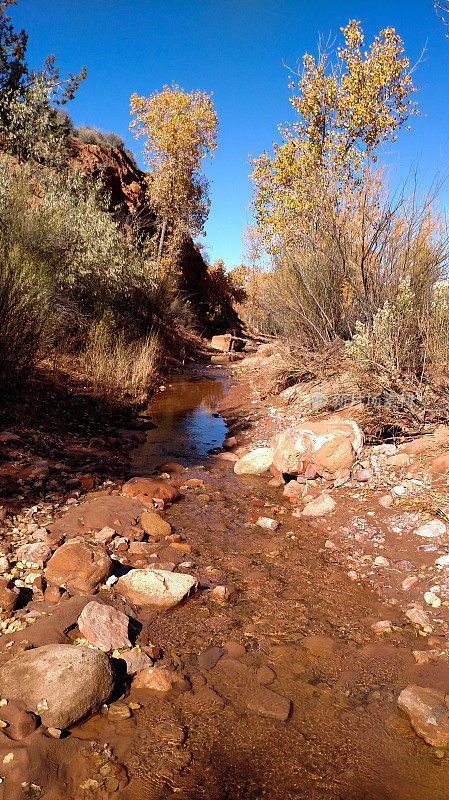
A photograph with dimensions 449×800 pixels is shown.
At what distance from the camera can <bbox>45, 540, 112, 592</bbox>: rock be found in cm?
317

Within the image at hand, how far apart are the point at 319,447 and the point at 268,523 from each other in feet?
4.58

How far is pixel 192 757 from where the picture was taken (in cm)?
201

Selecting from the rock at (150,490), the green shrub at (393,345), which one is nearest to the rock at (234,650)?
the rock at (150,490)

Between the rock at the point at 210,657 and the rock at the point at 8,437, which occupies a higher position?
the rock at the point at 8,437

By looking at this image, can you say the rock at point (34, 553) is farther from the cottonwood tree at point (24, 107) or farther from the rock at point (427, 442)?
the cottonwood tree at point (24, 107)

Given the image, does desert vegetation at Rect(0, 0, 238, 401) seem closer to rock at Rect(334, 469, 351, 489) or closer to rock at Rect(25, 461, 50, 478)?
rock at Rect(25, 461, 50, 478)

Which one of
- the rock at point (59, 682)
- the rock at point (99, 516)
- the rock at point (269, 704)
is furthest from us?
the rock at point (99, 516)

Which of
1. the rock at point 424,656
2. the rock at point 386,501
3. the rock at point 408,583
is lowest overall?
the rock at point 424,656

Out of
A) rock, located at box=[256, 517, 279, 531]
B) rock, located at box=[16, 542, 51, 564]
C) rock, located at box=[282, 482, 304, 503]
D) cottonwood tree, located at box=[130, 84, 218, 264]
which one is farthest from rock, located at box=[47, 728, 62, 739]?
cottonwood tree, located at box=[130, 84, 218, 264]

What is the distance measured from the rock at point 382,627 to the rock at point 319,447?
2.43 meters

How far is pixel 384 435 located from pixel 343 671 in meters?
3.79

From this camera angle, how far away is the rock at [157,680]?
7.86 ft

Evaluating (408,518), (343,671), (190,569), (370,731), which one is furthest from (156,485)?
(370,731)

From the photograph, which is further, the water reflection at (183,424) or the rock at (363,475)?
the water reflection at (183,424)
